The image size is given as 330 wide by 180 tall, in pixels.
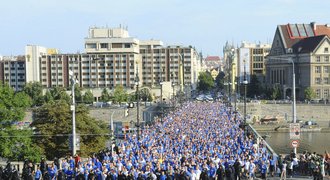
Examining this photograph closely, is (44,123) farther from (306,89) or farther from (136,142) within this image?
(306,89)

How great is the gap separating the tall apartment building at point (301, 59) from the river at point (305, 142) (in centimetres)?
2602

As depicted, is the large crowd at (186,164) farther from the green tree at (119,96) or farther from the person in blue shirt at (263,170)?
the green tree at (119,96)

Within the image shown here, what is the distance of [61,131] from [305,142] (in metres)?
39.2

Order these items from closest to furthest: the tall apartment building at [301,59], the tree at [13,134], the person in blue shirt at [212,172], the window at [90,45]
Answer: the person in blue shirt at [212,172]
the tree at [13,134]
the tall apartment building at [301,59]
the window at [90,45]

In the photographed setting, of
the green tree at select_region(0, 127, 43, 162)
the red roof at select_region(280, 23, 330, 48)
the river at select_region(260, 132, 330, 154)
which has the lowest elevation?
the river at select_region(260, 132, 330, 154)

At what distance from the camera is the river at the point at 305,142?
64.8 m

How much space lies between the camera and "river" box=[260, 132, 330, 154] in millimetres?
64812

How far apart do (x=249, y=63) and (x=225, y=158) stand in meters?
142

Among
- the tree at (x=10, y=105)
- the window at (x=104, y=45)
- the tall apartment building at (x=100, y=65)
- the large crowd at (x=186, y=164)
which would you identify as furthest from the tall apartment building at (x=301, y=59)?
the large crowd at (x=186, y=164)

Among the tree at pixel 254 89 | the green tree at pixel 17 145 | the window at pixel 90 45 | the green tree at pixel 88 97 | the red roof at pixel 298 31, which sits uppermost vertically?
the red roof at pixel 298 31

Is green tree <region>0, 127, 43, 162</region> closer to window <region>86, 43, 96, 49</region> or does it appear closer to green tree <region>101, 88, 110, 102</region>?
green tree <region>101, 88, 110, 102</region>

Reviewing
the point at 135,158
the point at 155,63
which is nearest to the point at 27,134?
the point at 135,158

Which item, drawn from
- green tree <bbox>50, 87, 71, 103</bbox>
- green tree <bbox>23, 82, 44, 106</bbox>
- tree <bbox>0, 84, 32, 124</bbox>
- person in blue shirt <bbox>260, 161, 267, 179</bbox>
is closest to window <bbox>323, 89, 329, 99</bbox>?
green tree <bbox>50, 87, 71, 103</bbox>

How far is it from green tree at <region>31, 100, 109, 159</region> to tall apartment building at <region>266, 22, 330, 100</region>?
218ft
